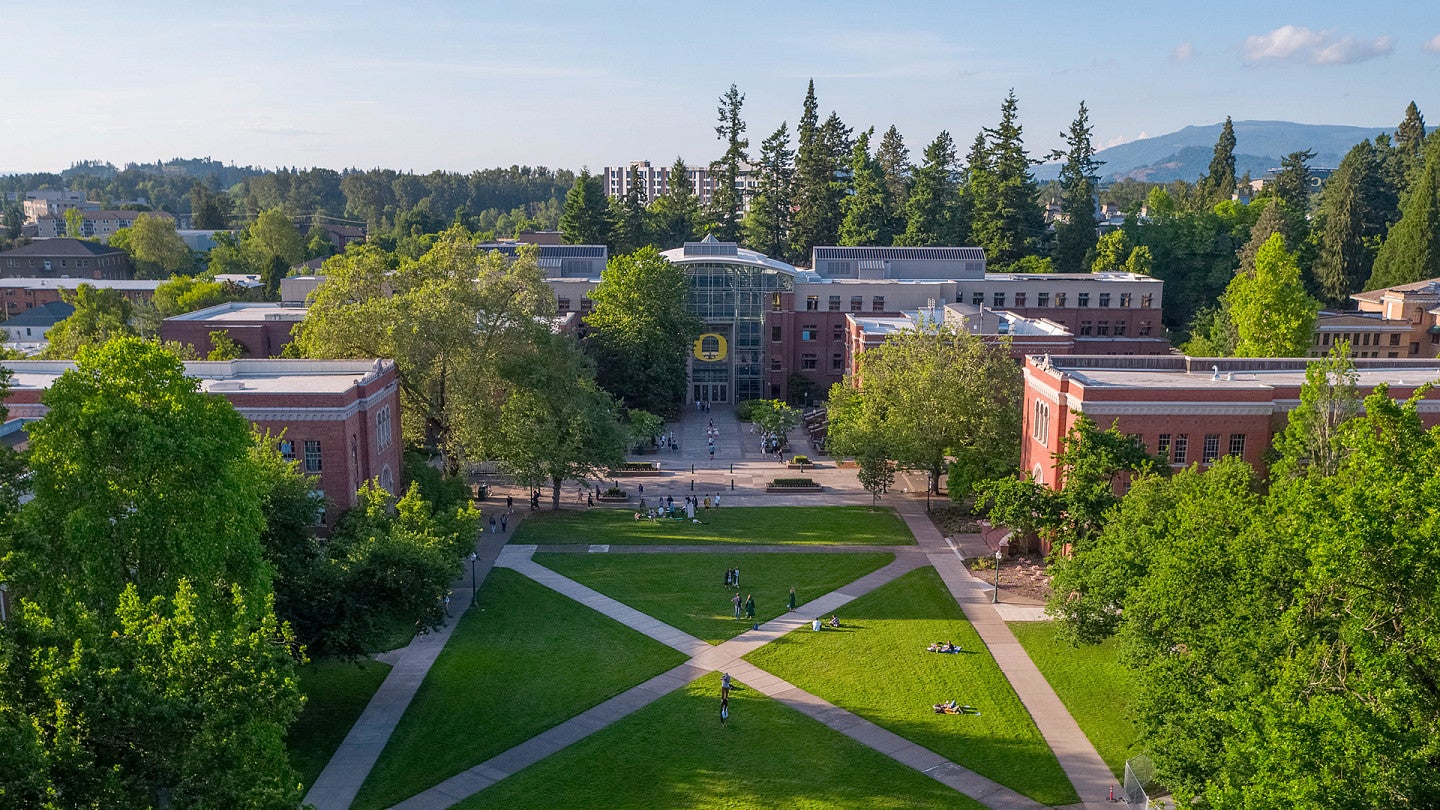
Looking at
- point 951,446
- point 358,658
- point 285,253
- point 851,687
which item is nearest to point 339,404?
point 358,658

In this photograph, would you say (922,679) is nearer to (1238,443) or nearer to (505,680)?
(505,680)

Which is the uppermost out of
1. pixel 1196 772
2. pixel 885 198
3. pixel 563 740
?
pixel 885 198

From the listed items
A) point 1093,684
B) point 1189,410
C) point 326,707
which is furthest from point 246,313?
point 1093,684

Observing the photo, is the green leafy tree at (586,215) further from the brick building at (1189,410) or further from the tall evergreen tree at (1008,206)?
the brick building at (1189,410)

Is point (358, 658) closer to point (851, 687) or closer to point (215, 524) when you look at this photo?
point (215, 524)

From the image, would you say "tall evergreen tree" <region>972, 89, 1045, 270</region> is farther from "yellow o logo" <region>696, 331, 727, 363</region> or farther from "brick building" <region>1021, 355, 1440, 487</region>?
"brick building" <region>1021, 355, 1440, 487</region>

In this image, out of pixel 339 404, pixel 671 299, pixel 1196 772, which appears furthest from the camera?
pixel 671 299
